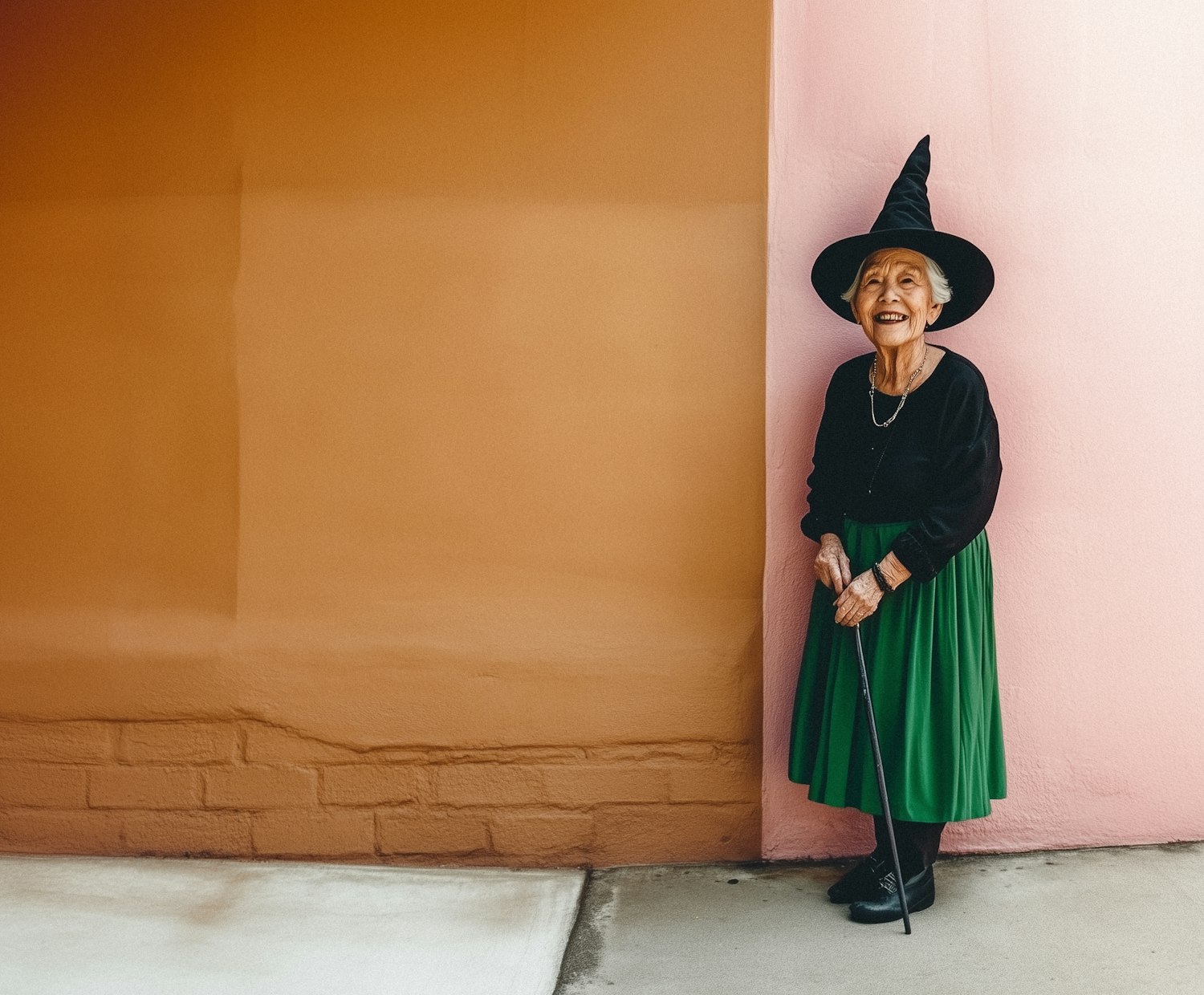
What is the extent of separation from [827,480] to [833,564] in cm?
24

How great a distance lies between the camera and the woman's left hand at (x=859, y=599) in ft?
7.76

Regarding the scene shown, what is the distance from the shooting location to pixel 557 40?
2.71 m

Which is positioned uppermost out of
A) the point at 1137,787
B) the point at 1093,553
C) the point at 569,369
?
the point at 569,369

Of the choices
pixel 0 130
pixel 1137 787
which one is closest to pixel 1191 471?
pixel 1137 787

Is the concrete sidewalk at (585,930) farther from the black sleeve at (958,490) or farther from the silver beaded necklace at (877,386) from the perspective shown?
the silver beaded necklace at (877,386)

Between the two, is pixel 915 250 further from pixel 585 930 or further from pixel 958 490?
pixel 585 930

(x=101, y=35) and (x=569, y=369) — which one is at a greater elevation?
(x=101, y=35)

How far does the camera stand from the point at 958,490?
2324 millimetres

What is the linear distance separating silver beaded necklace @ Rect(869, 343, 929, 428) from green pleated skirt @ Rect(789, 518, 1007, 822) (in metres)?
0.27

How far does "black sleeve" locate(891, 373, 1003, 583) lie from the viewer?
231 centimetres

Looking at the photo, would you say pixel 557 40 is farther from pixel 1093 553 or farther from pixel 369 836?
pixel 369 836

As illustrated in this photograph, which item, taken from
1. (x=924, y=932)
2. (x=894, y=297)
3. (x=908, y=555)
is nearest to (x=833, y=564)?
(x=908, y=555)

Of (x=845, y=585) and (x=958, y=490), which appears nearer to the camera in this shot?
(x=958, y=490)

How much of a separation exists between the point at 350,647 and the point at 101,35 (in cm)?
191
